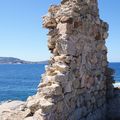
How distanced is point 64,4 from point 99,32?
1.68 meters

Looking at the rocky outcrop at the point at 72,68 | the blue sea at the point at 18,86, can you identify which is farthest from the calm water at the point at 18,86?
the rocky outcrop at the point at 72,68

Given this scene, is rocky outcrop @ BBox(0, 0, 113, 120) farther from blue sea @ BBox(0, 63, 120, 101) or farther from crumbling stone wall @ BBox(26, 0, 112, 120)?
blue sea @ BBox(0, 63, 120, 101)

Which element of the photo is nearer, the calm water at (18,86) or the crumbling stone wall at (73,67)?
the crumbling stone wall at (73,67)

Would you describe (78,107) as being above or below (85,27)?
below

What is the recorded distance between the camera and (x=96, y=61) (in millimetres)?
10367

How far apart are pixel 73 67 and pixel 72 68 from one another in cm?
7

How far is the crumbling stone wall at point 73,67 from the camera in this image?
8.06m

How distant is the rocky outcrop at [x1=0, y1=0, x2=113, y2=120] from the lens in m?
8.06

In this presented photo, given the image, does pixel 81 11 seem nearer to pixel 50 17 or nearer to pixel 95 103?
pixel 50 17

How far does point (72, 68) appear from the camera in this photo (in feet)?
29.0

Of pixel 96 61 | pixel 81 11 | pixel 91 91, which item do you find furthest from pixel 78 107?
pixel 81 11

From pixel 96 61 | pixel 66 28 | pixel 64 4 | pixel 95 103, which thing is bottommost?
pixel 95 103

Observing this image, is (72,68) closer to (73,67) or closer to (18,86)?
(73,67)

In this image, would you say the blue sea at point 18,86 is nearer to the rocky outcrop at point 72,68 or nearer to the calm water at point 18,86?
the calm water at point 18,86
